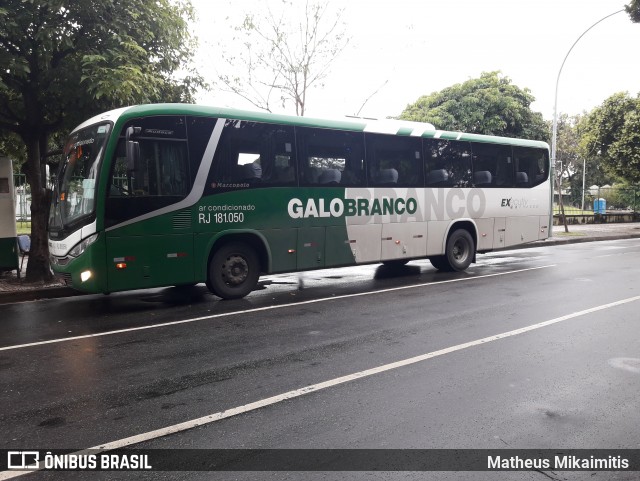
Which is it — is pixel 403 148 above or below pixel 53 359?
above

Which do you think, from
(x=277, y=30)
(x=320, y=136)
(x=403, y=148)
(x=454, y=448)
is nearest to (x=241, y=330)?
(x=454, y=448)

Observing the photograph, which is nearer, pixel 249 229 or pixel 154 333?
pixel 154 333

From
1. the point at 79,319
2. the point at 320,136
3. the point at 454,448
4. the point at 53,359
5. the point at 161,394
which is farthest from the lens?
the point at 320,136

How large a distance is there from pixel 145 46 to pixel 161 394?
8.60 metres

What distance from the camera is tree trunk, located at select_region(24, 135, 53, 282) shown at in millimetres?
11023

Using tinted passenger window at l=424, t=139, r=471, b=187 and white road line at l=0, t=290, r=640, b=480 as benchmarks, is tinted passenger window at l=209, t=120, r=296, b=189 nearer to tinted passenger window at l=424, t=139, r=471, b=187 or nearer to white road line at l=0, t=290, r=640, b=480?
tinted passenger window at l=424, t=139, r=471, b=187

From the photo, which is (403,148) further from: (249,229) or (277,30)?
(277,30)

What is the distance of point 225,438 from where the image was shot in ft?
12.6

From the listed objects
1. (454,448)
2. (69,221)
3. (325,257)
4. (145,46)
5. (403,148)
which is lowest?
(454,448)

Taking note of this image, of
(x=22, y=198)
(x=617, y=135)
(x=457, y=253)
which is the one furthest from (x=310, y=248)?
(x=617, y=135)

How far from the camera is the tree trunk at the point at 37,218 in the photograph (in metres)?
11.0

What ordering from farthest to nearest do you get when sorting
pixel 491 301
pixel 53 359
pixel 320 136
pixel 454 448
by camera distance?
pixel 320 136 < pixel 491 301 < pixel 53 359 < pixel 454 448

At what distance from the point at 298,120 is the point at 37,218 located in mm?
5860

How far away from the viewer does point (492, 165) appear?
13.6 metres
